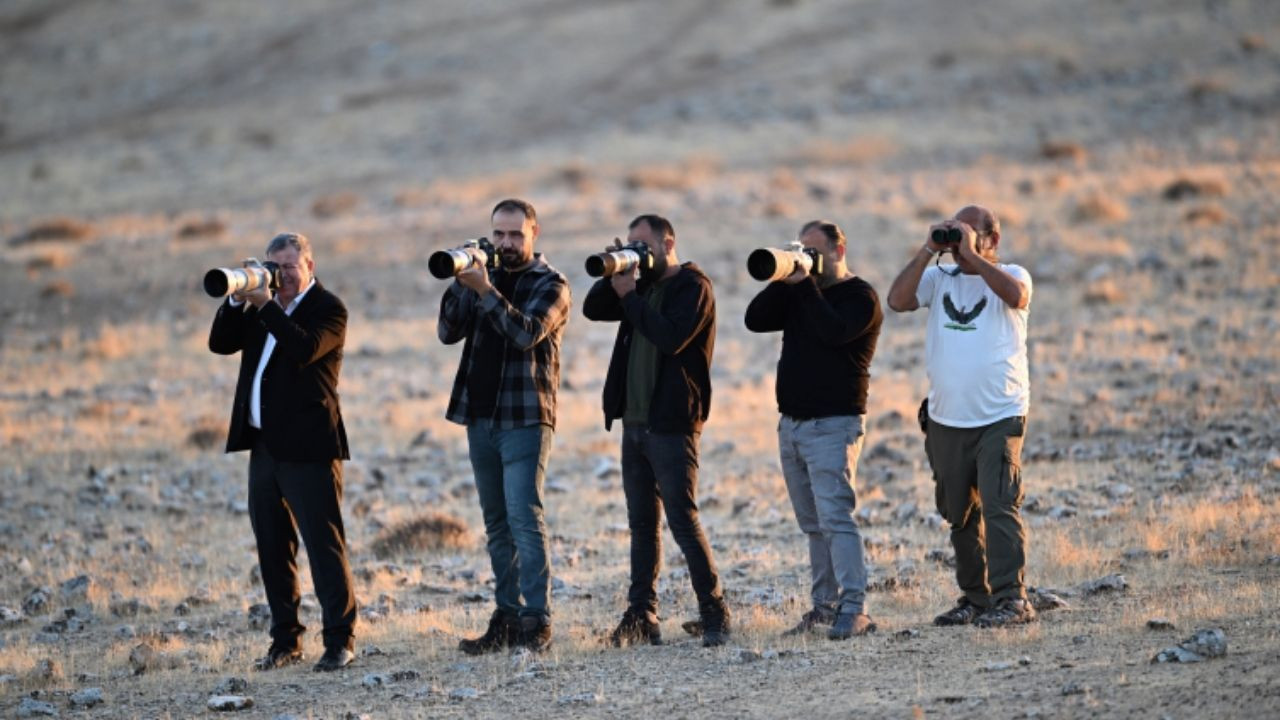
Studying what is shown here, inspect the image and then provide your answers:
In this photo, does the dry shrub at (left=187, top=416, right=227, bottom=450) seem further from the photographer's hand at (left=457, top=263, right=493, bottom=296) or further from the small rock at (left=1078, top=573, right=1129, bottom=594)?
the small rock at (left=1078, top=573, right=1129, bottom=594)

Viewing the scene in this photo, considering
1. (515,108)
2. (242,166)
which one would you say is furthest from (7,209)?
(515,108)

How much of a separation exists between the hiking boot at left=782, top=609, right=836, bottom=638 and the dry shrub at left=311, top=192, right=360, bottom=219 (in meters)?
24.1

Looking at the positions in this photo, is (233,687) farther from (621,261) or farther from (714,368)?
(714,368)

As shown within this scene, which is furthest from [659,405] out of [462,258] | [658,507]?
[462,258]

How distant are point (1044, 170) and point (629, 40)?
1202 inches

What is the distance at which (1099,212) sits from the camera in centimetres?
2547

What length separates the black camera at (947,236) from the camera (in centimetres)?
805

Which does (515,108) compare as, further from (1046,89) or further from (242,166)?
(1046,89)

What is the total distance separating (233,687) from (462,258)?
245 centimetres

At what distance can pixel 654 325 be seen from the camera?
814 cm

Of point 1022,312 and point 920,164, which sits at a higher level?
point 920,164

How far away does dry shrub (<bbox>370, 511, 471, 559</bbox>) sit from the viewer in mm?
12156

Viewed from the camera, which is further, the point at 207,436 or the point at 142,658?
the point at 207,436

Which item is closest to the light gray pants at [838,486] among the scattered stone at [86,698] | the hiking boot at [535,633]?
the hiking boot at [535,633]
